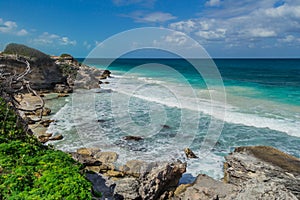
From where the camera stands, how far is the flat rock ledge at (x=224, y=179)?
6.22m

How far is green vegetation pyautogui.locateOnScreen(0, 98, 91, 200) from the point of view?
13.0 feet

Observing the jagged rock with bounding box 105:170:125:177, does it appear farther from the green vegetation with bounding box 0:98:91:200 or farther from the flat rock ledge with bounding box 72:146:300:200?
the green vegetation with bounding box 0:98:91:200

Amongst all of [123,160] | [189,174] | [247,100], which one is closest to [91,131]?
[123,160]

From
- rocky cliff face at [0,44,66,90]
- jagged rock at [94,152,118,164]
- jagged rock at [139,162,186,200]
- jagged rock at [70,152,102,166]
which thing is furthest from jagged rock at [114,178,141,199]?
rocky cliff face at [0,44,66,90]

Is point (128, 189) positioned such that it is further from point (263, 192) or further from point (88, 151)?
point (88, 151)

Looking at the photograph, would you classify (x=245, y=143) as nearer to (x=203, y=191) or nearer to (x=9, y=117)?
(x=203, y=191)

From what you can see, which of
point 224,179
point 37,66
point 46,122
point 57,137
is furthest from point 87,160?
point 37,66

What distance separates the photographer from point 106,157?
1116 centimetres

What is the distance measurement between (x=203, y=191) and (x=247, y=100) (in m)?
20.9

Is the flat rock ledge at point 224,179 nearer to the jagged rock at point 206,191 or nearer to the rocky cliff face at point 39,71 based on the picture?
the jagged rock at point 206,191

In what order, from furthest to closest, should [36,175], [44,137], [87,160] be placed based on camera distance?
[44,137] < [87,160] < [36,175]

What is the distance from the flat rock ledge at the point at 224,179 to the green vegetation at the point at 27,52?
909 inches

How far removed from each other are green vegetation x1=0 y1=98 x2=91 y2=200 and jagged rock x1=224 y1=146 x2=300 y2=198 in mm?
5361

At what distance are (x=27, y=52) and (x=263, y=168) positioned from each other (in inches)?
1168
